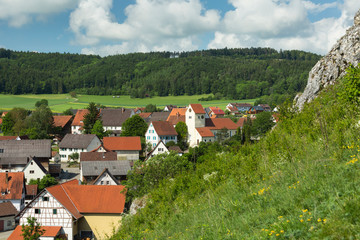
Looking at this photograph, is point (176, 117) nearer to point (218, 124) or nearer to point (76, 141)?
point (218, 124)

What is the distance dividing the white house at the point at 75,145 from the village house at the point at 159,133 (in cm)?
993

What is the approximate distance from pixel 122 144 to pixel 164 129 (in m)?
9.44

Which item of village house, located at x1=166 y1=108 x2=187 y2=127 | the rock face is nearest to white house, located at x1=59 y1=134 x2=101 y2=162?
village house, located at x1=166 y1=108 x2=187 y2=127

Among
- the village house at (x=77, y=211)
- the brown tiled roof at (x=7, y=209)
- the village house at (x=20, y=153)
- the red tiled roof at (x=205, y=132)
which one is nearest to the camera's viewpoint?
the village house at (x=77, y=211)

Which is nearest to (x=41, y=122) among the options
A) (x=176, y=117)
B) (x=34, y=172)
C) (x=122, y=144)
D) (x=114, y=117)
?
(x=114, y=117)

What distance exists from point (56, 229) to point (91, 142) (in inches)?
1261

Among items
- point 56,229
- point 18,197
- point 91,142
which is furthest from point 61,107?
point 56,229

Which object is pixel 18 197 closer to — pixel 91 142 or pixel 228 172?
pixel 91 142

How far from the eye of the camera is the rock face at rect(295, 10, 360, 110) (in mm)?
13756

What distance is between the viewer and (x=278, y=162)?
30.0 feet

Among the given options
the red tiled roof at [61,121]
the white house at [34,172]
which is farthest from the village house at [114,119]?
the white house at [34,172]

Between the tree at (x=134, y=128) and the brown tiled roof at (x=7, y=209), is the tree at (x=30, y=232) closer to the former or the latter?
the brown tiled roof at (x=7, y=209)

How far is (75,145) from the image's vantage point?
2314 inches

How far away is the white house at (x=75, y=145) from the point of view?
58.6 metres
